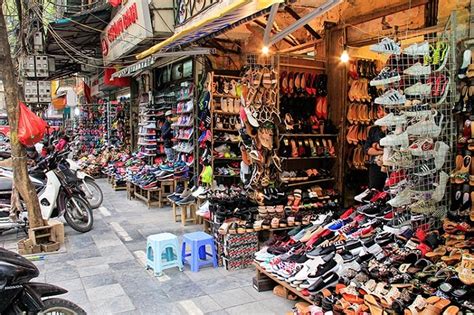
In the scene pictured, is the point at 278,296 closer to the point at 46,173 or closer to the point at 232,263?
the point at 232,263

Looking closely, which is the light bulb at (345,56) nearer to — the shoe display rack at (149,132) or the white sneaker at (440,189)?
the white sneaker at (440,189)

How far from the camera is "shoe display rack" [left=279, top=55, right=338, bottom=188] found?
20.2 feet

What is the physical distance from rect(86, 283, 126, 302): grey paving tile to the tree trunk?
6.42 ft

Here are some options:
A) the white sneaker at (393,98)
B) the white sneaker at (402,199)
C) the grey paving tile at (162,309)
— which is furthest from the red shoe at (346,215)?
the grey paving tile at (162,309)

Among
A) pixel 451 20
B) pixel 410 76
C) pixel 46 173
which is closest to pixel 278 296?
pixel 410 76

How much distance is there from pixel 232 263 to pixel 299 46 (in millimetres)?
4126

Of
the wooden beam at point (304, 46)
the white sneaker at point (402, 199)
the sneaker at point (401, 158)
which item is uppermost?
the wooden beam at point (304, 46)

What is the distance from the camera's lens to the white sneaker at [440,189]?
12.8ft

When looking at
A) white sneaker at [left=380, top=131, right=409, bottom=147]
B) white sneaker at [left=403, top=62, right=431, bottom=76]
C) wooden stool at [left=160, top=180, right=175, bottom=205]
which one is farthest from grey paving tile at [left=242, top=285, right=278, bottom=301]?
wooden stool at [left=160, top=180, right=175, bottom=205]

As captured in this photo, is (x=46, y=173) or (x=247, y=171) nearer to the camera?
(x=247, y=171)

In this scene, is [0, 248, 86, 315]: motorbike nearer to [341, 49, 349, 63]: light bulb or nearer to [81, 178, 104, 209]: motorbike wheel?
[341, 49, 349, 63]: light bulb

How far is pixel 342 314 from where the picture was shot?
10.8 feet

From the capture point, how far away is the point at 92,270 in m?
5.17

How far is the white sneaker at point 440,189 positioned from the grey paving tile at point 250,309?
1806mm
